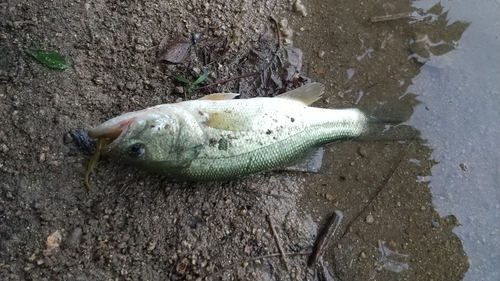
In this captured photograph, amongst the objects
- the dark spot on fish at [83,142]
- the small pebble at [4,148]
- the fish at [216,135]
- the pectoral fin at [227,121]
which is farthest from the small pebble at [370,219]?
the small pebble at [4,148]

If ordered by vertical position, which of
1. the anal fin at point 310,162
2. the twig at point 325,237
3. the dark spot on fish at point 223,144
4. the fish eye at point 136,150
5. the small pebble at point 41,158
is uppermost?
the fish eye at point 136,150

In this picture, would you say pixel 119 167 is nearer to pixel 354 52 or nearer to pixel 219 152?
pixel 219 152

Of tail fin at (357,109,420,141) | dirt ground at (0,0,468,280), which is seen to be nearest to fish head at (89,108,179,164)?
dirt ground at (0,0,468,280)

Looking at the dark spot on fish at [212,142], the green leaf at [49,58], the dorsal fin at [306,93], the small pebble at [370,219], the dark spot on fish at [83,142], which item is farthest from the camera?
the small pebble at [370,219]

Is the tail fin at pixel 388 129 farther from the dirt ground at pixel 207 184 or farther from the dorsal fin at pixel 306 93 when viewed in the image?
the dorsal fin at pixel 306 93

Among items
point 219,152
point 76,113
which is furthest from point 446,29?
point 76,113

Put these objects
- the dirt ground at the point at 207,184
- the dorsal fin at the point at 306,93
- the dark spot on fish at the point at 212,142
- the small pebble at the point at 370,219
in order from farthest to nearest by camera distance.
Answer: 1. the small pebble at the point at 370,219
2. the dorsal fin at the point at 306,93
3. the dirt ground at the point at 207,184
4. the dark spot on fish at the point at 212,142
